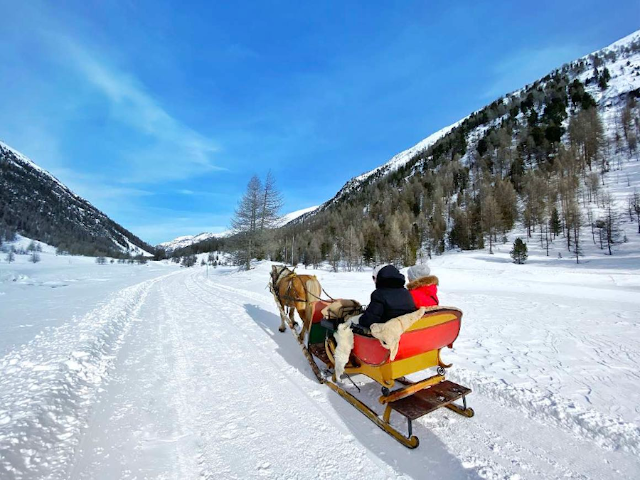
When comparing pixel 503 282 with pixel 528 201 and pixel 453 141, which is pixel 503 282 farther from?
pixel 453 141

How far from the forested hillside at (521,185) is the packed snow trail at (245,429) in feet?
103

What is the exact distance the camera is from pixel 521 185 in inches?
2650

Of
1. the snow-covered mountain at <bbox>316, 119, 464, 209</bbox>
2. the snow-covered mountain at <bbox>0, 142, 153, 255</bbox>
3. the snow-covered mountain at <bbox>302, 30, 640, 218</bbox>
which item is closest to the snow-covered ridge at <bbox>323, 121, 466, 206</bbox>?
the snow-covered mountain at <bbox>316, 119, 464, 209</bbox>

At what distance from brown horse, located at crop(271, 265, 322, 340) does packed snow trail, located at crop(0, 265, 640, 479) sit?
1010 mm

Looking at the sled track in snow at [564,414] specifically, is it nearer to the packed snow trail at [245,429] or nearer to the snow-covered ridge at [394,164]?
the packed snow trail at [245,429]

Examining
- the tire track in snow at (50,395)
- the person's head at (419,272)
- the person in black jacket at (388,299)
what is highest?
the person's head at (419,272)

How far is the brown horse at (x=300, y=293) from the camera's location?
5.97 meters

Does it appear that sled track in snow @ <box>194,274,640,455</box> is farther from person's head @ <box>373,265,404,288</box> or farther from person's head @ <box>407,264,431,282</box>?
person's head @ <box>373,265,404,288</box>

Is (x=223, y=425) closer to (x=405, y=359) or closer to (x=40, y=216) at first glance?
(x=405, y=359)

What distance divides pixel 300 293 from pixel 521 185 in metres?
77.0

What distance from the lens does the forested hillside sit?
169 feet

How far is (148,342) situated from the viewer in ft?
20.9

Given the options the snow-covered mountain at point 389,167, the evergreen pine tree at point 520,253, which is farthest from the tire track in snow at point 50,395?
the snow-covered mountain at point 389,167

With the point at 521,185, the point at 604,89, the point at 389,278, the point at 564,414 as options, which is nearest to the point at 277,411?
the point at 389,278
